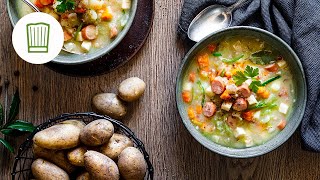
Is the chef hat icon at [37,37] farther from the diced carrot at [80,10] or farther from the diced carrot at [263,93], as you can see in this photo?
the diced carrot at [263,93]

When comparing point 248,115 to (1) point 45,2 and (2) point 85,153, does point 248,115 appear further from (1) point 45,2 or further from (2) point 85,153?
(1) point 45,2

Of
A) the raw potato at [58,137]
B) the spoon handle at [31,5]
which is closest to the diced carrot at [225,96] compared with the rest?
the raw potato at [58,137]

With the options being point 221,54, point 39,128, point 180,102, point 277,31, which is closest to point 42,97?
point 39,128

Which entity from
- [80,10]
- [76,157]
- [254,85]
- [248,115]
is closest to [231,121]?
[248,115]

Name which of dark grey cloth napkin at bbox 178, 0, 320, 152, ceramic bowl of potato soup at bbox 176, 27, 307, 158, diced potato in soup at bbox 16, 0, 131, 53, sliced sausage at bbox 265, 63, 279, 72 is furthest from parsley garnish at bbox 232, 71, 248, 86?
diced potato in soup at bbox 16, 0, 131, 53

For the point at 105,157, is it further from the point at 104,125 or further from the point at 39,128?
the point at 39,128
